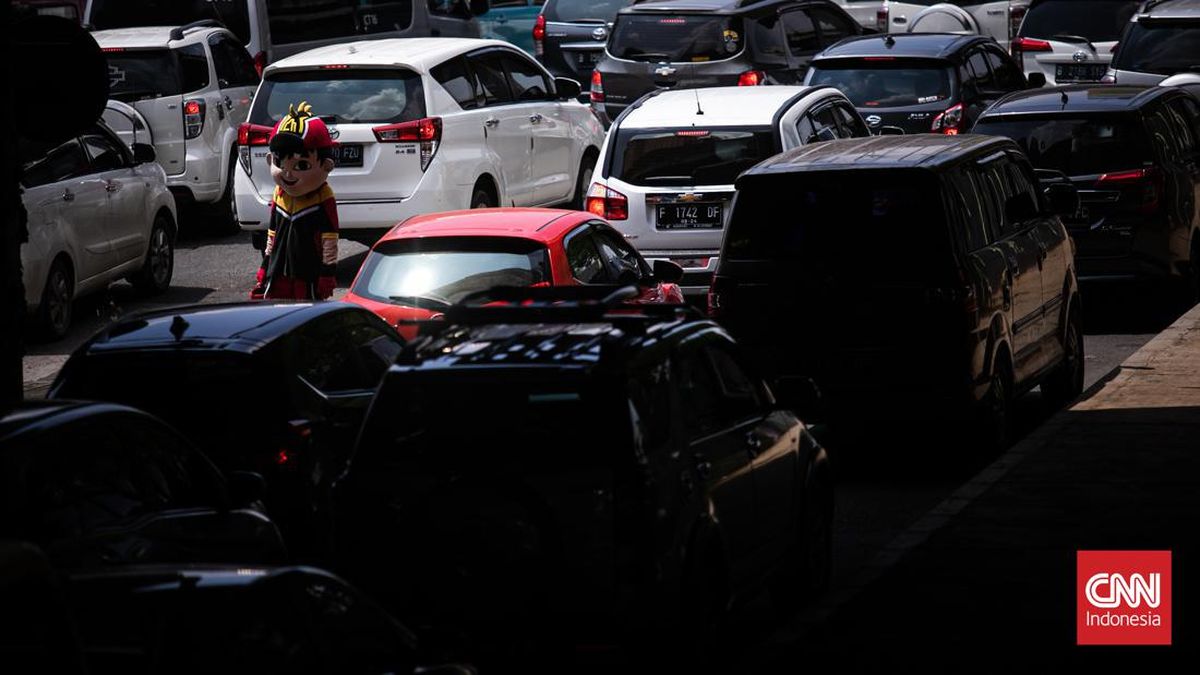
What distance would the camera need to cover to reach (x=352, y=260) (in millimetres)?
21578

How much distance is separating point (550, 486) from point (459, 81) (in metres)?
12.9

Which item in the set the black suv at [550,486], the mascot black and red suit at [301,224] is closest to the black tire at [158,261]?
the mascot black and red suit at [301,224]

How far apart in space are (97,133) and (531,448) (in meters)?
12.2

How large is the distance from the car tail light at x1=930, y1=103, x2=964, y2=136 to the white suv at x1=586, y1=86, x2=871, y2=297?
4221 mm

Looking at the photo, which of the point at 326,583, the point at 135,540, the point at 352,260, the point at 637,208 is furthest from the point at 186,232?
the point at 326,583

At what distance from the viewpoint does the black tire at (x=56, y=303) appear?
56.2 ft

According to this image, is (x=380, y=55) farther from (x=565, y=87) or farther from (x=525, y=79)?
(x=565, y=87)

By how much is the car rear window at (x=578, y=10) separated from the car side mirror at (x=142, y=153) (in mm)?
12608

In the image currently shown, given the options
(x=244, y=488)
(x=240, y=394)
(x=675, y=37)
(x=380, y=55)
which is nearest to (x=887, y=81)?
(x=675, y=37)

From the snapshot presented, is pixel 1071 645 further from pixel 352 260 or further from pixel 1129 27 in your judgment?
pixel 1129 27

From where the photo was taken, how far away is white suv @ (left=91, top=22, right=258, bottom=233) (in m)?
22.1

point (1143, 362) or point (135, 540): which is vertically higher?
point (135, 540)

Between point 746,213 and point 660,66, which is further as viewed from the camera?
point 660,66

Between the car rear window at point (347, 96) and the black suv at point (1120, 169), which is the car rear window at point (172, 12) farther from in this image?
the black suv at point (1120, 169)
